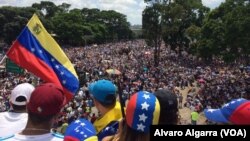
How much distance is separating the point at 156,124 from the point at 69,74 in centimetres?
383

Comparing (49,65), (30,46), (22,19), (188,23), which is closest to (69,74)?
(49,65)

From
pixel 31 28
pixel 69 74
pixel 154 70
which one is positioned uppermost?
pixel 31 28

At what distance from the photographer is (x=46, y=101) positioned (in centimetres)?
309

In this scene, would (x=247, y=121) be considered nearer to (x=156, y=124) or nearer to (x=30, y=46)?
(x=156, y=124)

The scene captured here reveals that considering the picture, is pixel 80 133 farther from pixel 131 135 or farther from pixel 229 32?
pixel 229 32

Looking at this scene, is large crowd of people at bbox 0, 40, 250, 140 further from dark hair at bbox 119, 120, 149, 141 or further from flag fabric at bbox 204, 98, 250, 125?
dark hair at bbox 119, 120, 149, 141

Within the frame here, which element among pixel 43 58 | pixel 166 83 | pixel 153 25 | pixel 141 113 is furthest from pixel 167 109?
pixel 153 25

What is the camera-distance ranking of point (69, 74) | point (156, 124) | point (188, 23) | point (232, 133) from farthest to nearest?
1. point (188, 23)
2. point (69, 74)
3. point (156, 124)
4. point (232, 133)

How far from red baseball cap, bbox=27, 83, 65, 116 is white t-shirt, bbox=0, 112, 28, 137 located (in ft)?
2.76

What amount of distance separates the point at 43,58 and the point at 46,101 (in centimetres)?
403

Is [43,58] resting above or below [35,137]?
above

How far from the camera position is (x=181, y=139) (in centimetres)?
267

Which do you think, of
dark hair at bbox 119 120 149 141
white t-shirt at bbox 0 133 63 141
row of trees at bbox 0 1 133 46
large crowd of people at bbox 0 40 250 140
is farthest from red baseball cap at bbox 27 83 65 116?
row of trees at bbox 0 1 133 46

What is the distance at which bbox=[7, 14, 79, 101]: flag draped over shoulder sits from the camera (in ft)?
21.7
